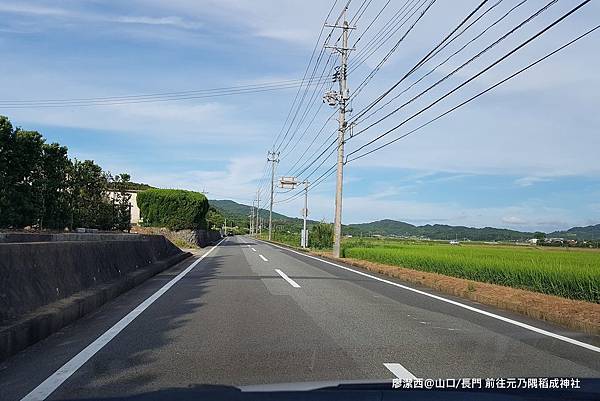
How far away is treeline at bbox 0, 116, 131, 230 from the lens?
95.3 ft

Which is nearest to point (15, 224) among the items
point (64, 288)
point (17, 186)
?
point (17, 186)

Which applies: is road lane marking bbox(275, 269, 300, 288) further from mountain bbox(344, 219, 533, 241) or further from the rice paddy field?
Answer: mountain bbox(344, 219, 533, 241)

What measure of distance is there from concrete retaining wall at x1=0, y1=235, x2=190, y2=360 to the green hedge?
36.1m

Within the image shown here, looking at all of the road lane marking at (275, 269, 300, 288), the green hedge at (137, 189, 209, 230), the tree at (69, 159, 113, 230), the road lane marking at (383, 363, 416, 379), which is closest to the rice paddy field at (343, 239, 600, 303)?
the road lane marking at (275, 269, 300, 288)

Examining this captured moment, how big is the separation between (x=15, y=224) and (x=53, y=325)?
24.3 m

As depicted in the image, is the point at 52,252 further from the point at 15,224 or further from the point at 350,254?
the point at 350,254

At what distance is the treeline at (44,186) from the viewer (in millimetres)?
29062

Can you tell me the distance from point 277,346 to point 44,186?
27450mm

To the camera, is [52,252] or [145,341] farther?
[52,252]

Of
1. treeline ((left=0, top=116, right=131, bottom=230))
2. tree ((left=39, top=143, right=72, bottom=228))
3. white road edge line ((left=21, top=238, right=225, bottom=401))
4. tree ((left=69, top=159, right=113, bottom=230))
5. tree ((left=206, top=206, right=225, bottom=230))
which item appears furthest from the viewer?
tree ((left=206, top=206, right=225, bottom=230))

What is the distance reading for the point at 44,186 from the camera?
102 ft

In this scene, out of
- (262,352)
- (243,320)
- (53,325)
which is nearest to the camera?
(262,352)

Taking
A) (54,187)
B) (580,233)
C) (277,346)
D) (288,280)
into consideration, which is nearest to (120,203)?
(54,187)

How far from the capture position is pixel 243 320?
9.75 meters
